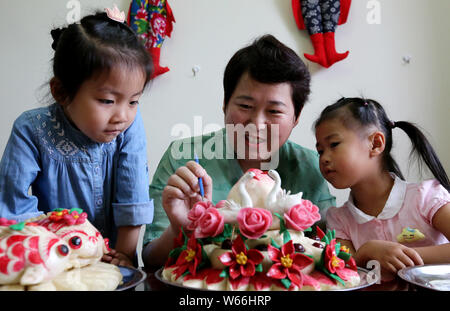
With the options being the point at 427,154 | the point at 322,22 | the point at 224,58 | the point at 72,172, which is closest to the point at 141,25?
the point at 224,58

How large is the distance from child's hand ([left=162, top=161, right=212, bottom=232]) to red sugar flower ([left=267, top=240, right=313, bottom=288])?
25cm

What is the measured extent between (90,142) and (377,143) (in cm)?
78

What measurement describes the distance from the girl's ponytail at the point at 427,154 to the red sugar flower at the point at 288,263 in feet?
2.57

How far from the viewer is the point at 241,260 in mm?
580

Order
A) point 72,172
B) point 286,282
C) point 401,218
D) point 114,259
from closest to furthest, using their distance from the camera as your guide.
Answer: point 286,282 < point 114,259 < point 72,172 < point 401,218

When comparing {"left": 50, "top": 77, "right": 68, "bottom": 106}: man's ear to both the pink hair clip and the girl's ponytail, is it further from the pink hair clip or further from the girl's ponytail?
the girl's ponytail

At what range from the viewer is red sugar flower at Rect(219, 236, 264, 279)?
573 mm

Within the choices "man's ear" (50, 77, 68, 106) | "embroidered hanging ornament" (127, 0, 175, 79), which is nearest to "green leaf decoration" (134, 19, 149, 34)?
"embroidered hanging ornament" (127, 0, 175, 79)

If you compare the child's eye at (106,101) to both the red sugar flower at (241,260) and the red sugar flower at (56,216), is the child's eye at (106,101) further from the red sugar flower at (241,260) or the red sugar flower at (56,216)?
the red sugar flower at (241,260)

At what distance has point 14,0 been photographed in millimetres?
2217

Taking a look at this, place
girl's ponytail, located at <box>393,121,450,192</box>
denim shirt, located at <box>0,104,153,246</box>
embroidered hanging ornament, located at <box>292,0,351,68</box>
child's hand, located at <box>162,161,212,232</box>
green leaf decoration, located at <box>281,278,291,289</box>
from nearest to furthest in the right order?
green leaf decoration, located at <box>281,278,291,289</box>, child's hand, located at <box>162,161,212,232</box>, denim shirt, located at <box>0,104,153,246</box>, girl's ponytail, located at <box>393,121,450,192</box>, embroidered hanging ornament, located at <box>292,0,351,68</box>

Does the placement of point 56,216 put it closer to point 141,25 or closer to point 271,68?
point 271,68
